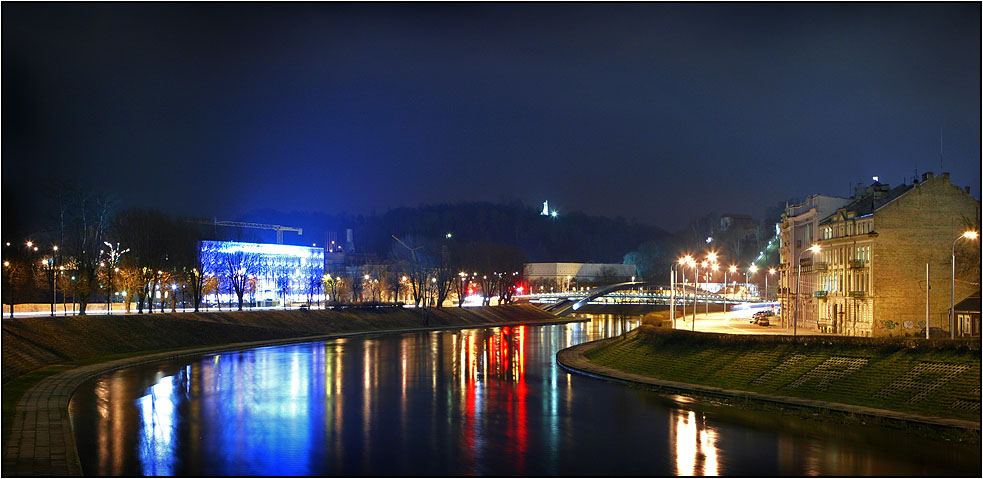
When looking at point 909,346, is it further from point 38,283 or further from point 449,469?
point 38,283

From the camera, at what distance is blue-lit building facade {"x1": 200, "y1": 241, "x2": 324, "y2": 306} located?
4328 inches

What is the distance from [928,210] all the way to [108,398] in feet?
177

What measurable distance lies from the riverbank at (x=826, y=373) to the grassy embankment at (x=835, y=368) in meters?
0.04

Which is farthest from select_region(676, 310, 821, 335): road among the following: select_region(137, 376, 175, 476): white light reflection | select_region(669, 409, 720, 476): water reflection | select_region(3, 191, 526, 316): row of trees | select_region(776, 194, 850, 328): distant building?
select_region(3, 191, 526, 316): row of trees

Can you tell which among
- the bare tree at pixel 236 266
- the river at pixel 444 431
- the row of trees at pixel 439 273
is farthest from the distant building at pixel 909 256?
the row of trees at pixel 439 273

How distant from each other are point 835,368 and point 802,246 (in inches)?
1535

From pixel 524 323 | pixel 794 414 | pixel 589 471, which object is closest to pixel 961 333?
pixel 794 414

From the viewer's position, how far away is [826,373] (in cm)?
4494

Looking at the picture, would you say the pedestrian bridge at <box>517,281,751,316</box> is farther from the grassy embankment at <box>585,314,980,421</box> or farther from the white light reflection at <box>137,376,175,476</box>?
the white light reflection at <box>137,376,175,476</box>

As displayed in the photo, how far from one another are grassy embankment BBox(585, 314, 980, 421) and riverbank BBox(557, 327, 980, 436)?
0.14 feet

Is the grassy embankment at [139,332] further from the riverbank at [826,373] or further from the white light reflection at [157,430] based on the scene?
the riverbank at [826,373]

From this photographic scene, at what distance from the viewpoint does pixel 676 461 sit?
31.1m

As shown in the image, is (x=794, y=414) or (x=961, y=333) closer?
(x=794, y=414)

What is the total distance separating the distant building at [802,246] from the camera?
2982 inches
